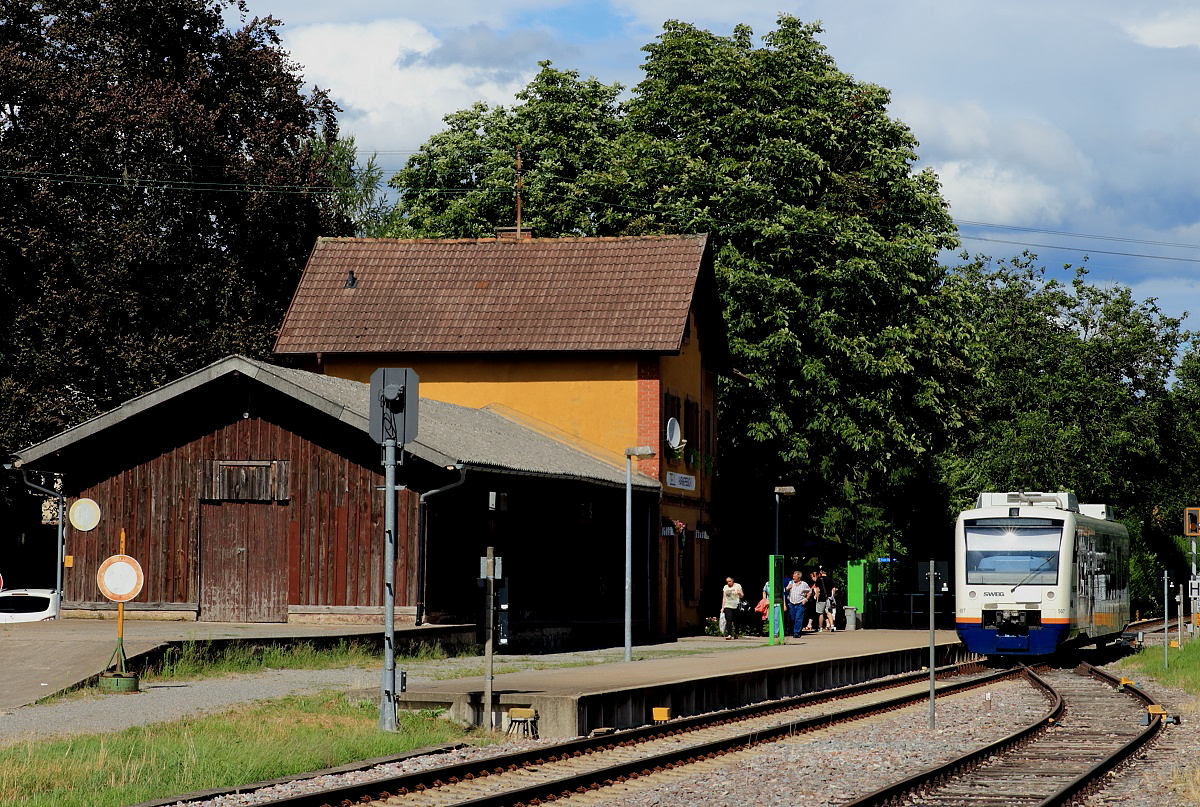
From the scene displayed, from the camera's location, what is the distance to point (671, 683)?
19.5m

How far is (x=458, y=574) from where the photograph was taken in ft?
91.6

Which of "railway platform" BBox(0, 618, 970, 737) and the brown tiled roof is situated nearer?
"railway platform" BBox(0, 618, 970, 737)

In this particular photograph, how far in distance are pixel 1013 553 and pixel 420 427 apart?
11.3m

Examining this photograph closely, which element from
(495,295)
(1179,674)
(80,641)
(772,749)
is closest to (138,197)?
(495,295)

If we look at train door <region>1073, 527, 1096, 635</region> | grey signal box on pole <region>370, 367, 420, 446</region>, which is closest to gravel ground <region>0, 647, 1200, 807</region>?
grey signal box on pole <region>370, 367, 420, 446</region>

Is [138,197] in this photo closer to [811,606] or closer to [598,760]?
[811,606]

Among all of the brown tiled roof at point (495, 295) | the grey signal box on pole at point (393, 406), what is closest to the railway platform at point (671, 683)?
the grey signal box on pole at point (393, 406)

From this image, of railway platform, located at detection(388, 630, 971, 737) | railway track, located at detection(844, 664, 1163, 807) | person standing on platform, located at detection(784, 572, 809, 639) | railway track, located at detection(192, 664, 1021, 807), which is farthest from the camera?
person standing on platform, located at detection(784, 572, 809, 639)

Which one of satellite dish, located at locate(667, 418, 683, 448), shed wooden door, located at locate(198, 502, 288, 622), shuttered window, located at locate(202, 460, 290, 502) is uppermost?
satellite dish, located at locate(667, 418, 683, 448)

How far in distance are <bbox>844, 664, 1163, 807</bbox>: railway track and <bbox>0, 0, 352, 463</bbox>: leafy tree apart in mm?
26115

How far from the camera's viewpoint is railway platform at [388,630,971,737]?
16969mm

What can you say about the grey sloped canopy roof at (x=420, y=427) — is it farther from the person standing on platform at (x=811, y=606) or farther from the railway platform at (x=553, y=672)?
the person standing on platform at (x=811, y=606)

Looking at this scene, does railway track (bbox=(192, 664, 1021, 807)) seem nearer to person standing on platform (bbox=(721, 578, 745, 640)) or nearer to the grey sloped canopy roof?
the grey sloped canopy roof

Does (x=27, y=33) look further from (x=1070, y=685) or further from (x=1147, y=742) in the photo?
(x=1147, y=742)
